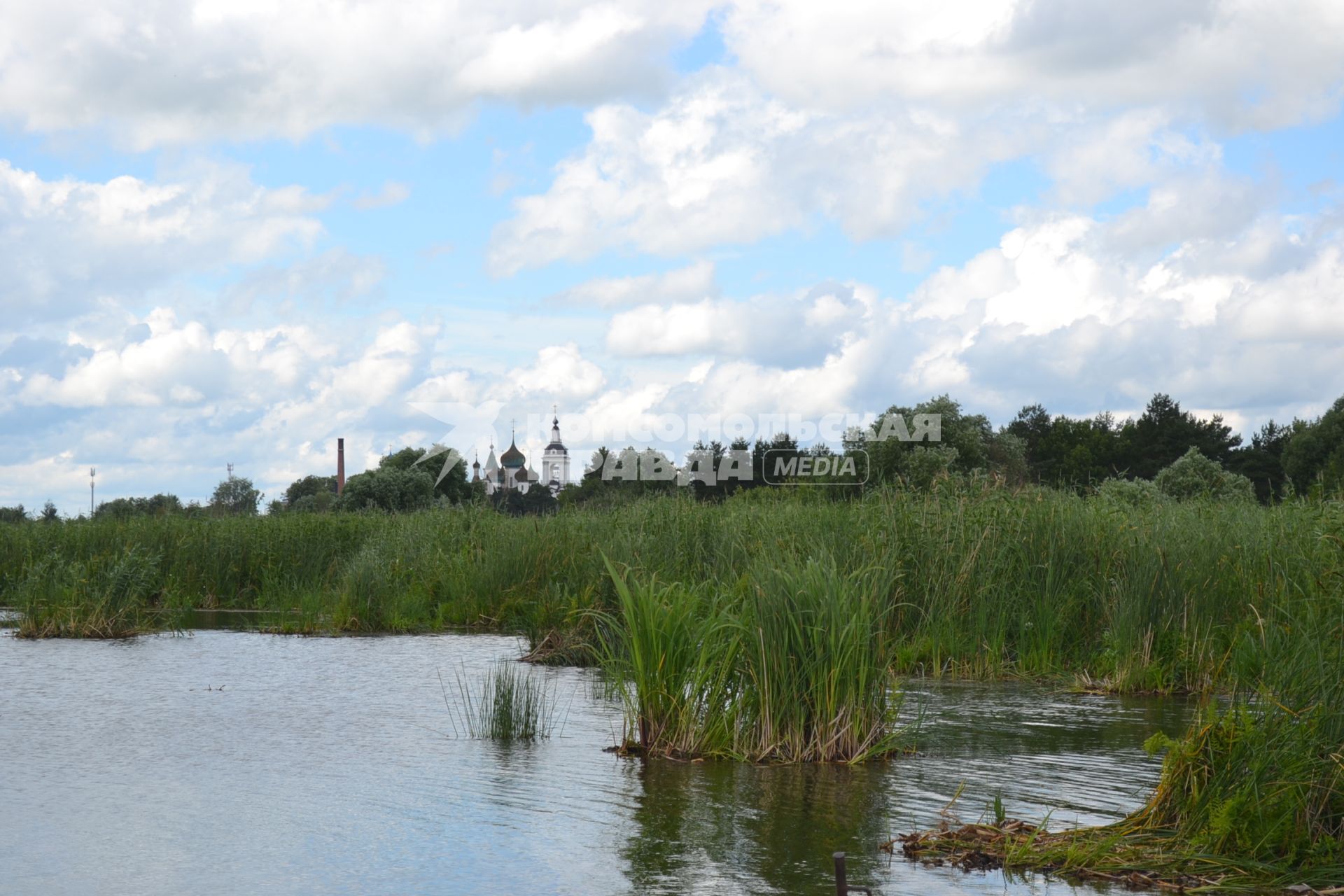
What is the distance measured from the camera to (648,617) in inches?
320

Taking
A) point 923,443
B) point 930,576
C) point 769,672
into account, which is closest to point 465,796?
point 769,672

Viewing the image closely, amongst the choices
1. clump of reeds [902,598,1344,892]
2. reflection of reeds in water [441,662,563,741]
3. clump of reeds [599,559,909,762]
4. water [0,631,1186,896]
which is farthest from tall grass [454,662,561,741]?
clump of reeds [902,598,1344,892]

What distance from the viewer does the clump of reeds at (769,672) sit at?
7.98 metres

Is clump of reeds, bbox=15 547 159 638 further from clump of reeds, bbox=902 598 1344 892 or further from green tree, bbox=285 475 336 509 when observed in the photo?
green tree, bbox=285 475 336 509

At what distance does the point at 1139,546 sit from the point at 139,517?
1922 centimetres

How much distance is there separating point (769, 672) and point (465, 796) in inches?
80.2

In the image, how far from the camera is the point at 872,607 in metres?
8.87

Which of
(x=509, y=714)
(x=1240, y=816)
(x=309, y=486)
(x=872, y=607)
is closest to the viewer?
(x=1240, y=816)

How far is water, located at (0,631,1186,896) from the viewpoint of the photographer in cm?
593

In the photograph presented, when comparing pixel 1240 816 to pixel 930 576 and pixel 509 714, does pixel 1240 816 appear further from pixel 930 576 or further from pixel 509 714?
pixel 930 576

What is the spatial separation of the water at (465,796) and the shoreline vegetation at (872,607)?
0.49 metres

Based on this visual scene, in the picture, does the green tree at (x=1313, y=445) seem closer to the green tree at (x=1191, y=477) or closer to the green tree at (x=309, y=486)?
the green tree at (x=1191, y=477)

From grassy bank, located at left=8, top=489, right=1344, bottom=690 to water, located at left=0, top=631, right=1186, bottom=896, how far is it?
867 millimetres

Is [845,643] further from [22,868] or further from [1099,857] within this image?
[22,868]
